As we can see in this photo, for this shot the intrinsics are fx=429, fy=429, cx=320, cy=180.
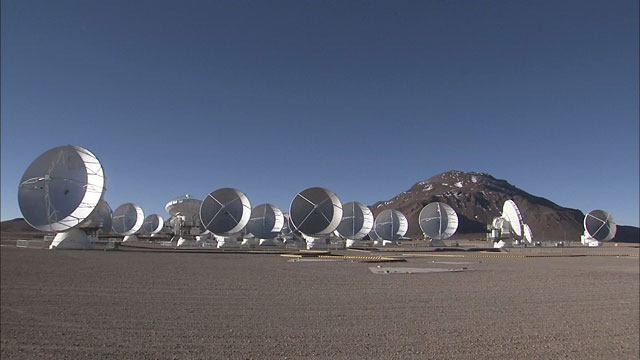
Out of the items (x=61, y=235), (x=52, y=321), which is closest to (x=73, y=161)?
(x=61, y=235)

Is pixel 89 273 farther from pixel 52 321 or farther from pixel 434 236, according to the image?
pixel 434 236

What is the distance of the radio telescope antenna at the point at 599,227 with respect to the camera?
222ft

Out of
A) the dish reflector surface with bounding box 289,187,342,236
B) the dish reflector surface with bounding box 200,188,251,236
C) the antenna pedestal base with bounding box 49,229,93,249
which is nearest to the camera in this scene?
the antenna pedestal base with bounding box 49,229,93,249

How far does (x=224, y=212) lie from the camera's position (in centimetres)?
4562

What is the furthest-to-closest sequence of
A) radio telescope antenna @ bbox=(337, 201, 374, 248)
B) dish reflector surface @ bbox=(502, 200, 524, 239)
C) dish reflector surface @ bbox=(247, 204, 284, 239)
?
dish reflector surface @ bbox=(247, 204, 284, 239) < radio telescope antenna @ bbox=(337, 201, 374, 248) < dish reflector surface @ bbox=(502, 200, 524, 239)

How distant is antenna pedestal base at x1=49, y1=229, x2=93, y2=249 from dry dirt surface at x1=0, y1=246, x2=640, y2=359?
18223mm

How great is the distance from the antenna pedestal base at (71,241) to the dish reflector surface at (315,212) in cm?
1849

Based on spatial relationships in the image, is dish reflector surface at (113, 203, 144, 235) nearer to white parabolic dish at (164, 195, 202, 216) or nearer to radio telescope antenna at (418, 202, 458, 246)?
white parabolic dish at (164, 195, 202, 216)

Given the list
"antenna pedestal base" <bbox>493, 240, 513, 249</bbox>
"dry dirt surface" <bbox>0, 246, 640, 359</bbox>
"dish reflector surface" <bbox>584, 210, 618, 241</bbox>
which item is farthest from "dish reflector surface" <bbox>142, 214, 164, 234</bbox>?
"dish reflector surface" <bbox>584, 210, 618, 241</bbox>

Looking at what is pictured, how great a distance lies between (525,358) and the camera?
21.4 ft

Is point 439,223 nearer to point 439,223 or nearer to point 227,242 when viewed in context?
point 439,223

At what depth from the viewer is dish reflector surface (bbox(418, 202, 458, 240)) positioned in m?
54.3

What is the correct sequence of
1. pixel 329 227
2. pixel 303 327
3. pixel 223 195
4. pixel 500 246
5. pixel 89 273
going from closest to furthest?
pixel 303 327 → pixel 89 273 → pixel 329 227 → pixel 223 195 → pixel 500 246

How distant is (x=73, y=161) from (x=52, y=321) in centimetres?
2724
